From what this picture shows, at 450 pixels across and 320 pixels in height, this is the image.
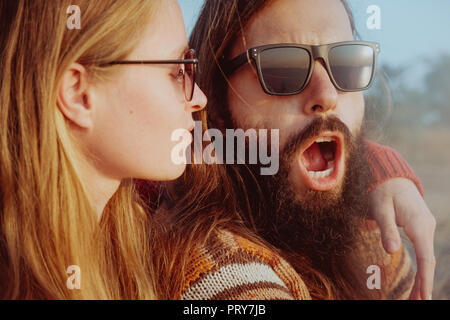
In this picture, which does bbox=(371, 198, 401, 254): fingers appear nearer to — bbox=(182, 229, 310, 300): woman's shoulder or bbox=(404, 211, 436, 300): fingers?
bbox=(404, 211, 436, 300): fingers

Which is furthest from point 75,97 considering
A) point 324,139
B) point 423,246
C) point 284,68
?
point 423,246

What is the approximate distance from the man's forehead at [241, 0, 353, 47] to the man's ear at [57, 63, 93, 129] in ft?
1.63

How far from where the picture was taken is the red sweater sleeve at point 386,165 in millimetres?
1588

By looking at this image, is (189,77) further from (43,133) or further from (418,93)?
(418,93)

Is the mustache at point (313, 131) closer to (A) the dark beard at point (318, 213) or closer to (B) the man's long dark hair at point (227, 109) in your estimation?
(A) the dark beard at point (318, 213)

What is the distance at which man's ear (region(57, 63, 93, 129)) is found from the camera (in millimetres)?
1264

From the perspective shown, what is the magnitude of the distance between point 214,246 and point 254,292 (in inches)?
6.6

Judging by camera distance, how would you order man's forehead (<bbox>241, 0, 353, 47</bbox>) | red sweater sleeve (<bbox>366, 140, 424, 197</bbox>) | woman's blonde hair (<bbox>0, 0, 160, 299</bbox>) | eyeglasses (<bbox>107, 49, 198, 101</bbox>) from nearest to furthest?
woman's blonde hair (<bbox>0, 0, 160, 299</bbox>), eyeglasses (<bbox>107, 49, 198, 101</bbox>), man's forehead (<bbox>241, 0, 353, 47</bbox>), red sweater sleeve (<bbox>366, 140, 424, 197</bbox>)

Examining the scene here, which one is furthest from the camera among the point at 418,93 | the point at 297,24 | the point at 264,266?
the point at 418,93

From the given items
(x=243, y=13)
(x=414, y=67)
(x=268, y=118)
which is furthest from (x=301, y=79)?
(x=414, y=67)

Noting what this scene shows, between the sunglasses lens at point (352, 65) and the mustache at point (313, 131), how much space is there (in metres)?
0.11

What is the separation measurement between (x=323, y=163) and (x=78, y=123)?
2.41 ft

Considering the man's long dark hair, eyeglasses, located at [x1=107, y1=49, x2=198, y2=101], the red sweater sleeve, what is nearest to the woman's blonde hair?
eyeglasses, located at [x1=107, y1=49, x2=198, y2=101]

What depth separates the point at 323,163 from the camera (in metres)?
1.54
